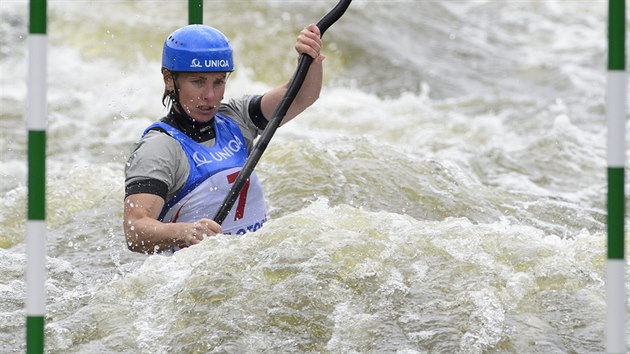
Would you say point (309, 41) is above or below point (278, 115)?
above

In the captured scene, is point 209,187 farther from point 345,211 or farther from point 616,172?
point 616,172

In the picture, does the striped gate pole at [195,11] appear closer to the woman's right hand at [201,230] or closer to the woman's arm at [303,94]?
the woman's arm at [303,94]

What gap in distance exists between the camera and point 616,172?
3053 millimetres

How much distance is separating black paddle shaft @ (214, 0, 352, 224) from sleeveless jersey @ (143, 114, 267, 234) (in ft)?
0.50

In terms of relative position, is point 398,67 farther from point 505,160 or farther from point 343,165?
point 343,165

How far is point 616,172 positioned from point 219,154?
6.86 feet

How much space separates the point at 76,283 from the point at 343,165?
208cm

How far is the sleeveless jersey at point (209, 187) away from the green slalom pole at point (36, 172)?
4.78 ft

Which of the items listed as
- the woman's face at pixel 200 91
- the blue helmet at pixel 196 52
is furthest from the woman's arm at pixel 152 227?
the blue helmet at pixel 196 52

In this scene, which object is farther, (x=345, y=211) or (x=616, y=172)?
(x=345, y=211)

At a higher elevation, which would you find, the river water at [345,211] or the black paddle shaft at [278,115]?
the black paddle shaft at [278,115]

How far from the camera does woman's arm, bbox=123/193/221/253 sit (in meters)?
4.36

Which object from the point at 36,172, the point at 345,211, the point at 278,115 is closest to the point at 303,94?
the point at 278,115

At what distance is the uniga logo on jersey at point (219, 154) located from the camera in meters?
4.67
